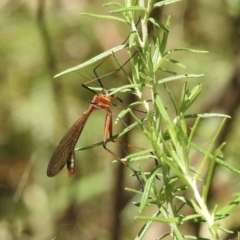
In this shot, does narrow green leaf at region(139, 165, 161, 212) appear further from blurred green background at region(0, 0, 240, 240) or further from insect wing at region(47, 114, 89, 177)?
blurred green background at region(0, 0, 240, 240)

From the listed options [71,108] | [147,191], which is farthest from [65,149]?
[71,108]

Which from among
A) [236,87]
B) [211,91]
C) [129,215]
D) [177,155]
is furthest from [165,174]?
[211,91]

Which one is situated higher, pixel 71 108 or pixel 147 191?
pixel 147 191

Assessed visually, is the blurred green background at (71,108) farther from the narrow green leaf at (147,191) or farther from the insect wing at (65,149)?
the narrow green leaf at (147,191)

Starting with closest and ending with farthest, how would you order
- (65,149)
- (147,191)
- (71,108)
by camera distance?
(147,191), (65,149), (71,108)

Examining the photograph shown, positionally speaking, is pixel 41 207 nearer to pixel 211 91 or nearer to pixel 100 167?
pixel 100 167


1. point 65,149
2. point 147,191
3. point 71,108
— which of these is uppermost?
point 147,191

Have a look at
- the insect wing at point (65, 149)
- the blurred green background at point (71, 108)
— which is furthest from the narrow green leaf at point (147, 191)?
the blurred green background at point (71, 108)

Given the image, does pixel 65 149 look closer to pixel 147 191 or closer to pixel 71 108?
pixel 147 191
